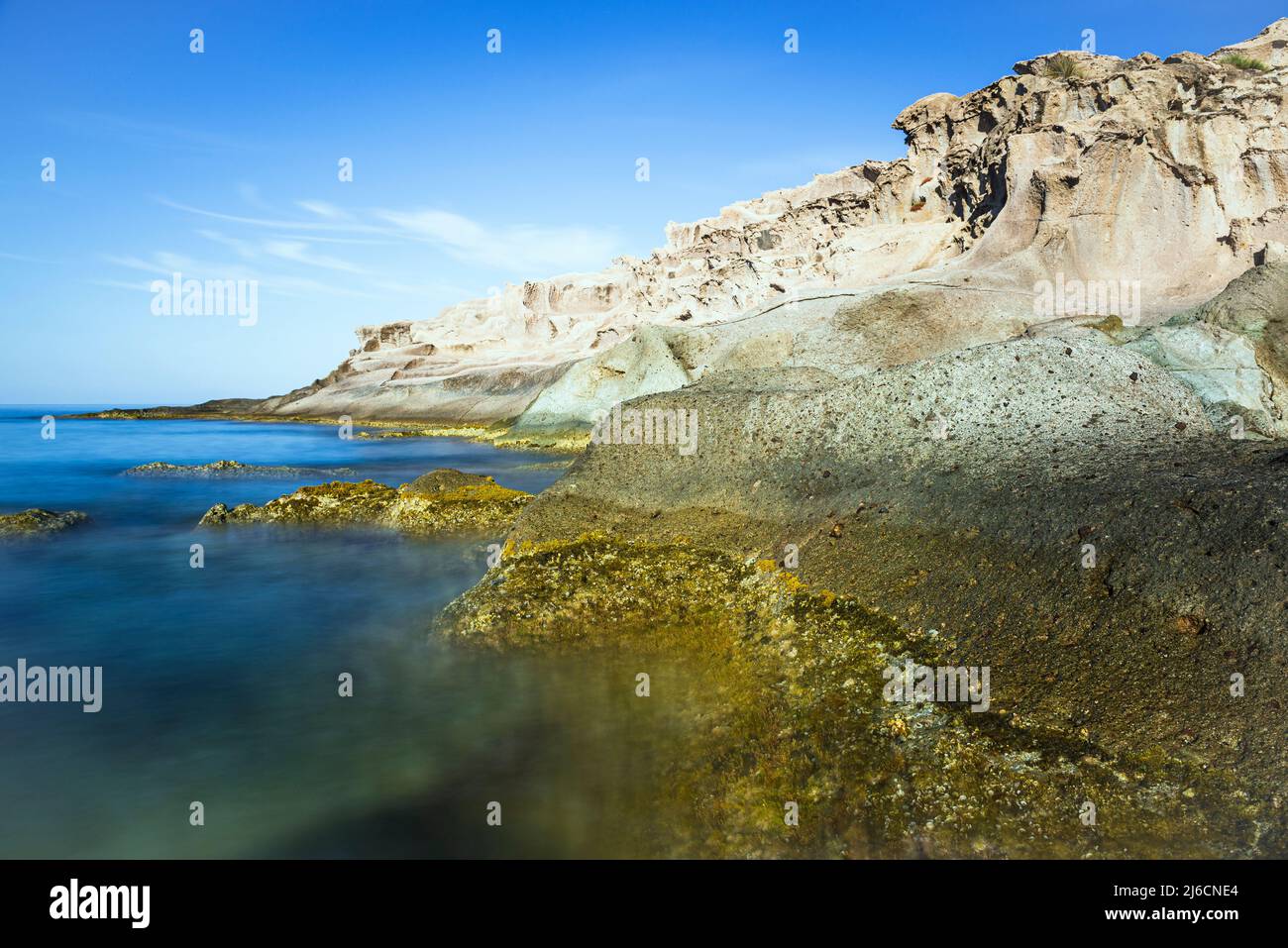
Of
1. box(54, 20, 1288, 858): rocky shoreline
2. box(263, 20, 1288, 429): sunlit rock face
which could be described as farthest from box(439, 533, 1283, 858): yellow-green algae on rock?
box(263, 20, 1288, 429): sunlit rock face

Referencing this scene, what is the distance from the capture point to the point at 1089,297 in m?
31.7

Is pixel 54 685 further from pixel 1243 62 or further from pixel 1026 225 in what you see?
pixel 1243 62

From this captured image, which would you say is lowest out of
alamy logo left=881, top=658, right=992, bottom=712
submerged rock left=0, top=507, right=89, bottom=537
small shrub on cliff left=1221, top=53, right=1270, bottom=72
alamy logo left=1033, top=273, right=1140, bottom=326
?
alamy logo left=881, top=658, right=992, bottom=712

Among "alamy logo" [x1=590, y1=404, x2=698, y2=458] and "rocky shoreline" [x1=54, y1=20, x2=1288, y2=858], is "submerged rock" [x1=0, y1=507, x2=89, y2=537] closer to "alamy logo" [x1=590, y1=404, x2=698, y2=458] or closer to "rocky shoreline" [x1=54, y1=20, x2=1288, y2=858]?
"rocky shoreline" [x1=54, y1=20, x2=1288, y2=858]

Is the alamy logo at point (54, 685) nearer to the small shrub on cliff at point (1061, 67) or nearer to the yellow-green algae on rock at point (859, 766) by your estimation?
the yellow-green algae on rock at point (859, 766)

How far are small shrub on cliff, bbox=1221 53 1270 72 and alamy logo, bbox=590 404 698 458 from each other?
43019 mm

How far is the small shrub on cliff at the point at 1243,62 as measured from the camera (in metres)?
38.8

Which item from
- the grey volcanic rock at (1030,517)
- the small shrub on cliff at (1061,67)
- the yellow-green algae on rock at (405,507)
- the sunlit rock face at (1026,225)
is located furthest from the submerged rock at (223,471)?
the small shrub on cliff at (1061,67)

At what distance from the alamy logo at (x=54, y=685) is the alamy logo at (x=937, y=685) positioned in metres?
8.86

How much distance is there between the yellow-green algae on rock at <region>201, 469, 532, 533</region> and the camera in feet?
58.9

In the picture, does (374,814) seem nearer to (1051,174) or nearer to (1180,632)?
(1180,632)

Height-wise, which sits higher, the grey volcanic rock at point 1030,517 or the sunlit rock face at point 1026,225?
the sunlit rock face at point 1026,225
